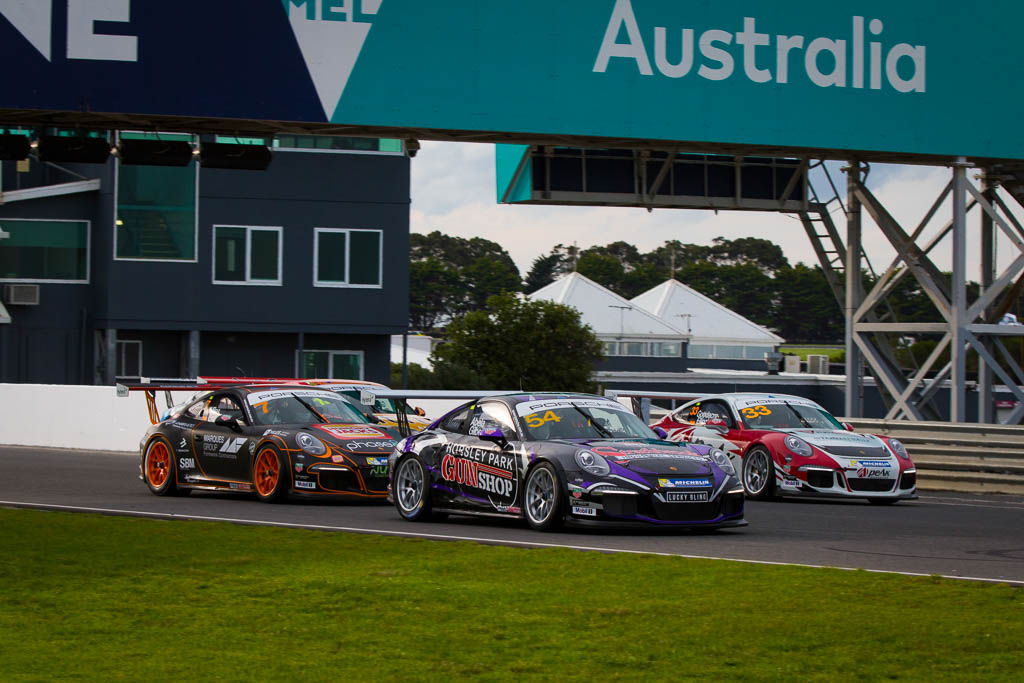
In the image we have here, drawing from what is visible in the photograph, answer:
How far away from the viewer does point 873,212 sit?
25797mm

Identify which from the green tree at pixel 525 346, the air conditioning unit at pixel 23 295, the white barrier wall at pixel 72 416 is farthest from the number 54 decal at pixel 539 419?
the green tree at pixel 525 346

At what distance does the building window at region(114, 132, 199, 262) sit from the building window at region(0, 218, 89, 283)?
1652 millimetres

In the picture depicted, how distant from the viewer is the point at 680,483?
41.3 ft

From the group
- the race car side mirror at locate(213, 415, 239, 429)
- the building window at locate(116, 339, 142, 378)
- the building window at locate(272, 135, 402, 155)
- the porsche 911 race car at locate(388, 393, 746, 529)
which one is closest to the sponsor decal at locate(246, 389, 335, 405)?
the race car side mirror at locate(213, 415, 239, 429)

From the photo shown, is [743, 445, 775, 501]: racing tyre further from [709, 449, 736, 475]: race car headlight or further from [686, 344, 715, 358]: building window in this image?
[686, 344, 715, 358]: building window

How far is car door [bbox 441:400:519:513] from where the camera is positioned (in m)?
13.4

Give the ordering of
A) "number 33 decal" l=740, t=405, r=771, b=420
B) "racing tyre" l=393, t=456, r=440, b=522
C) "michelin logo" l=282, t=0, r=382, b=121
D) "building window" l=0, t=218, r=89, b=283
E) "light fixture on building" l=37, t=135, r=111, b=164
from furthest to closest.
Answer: "building window" l=0, t=218, r=89, b=283, "michelin logo" l=282, t=0, r=382, b=121, "light fixture on building" l=37, t=135, r=111, b=164, "number 33 decal" l=740, t=405, r=771, b=420, "racing tyre" l=393, t=456, r=440, b=522

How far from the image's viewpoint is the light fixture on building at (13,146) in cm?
1930

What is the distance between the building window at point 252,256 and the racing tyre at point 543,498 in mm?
26486

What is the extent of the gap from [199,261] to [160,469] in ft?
70.1

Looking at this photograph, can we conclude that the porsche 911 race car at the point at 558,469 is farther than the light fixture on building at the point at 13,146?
No

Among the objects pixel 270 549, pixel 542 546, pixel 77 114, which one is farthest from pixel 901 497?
pixel 77 114

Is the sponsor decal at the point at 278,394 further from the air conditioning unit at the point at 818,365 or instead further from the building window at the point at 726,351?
the building window at the point at 726,351

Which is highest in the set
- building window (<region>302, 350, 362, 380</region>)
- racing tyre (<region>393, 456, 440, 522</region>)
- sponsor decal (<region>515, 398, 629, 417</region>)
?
building window (<region>302, 350, 362, 380</region>)
